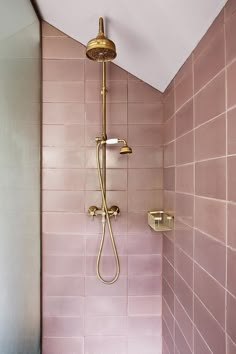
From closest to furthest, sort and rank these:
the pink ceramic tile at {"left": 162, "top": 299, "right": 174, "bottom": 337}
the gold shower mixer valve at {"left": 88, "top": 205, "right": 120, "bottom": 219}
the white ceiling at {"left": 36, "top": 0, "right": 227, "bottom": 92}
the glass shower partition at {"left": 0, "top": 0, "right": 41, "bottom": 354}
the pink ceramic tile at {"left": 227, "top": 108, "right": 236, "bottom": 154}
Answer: the pink ceramic tile at {"left": 227, "top": 108, "right": 236, "bottom": 154} < the white ceiling at {"left": 36, "top": 0, "right": 227, "bottom": 92} < the glass shower partition at {"left": 0, "top": 0, "right": 41, "bottom": 354} < the pink ceramic tile at {"left": 162, "top": 299, "right": 174, "bottom": 337} < the gold shower mixer valve at {"left": 88, "top": 205, "right": 120, "bottom": 219}

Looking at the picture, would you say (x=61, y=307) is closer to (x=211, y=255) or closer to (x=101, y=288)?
(x=101, y=288)

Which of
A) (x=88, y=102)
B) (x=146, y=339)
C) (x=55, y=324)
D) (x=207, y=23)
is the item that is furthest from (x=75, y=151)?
(x=146, y=339)

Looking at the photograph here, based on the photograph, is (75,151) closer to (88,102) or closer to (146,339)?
(88,102)

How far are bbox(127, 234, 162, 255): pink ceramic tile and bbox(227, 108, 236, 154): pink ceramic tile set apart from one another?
35.9 inches

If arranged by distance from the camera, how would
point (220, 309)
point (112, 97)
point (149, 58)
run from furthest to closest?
point (112, 97), point (149, 58), point (220, 309)

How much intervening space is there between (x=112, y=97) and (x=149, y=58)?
1.11ft

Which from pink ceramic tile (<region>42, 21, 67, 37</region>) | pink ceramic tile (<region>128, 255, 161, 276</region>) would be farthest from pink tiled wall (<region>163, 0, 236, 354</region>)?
pink ceramic tile (<region>42, 21, 67, 37</region>)

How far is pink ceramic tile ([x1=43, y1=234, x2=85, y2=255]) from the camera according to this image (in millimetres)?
1473

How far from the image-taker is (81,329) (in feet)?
4.82

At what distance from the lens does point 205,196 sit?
899 millimetres

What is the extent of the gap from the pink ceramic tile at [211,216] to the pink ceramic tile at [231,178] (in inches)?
2.2

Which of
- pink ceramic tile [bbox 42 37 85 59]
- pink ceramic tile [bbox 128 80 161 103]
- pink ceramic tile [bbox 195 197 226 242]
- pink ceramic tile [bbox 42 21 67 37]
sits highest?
pink ceramic tile [bbox 42 21 67 37]

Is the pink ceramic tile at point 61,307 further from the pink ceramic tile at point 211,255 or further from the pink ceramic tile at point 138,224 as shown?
the pink ceramic tile at point 211,255

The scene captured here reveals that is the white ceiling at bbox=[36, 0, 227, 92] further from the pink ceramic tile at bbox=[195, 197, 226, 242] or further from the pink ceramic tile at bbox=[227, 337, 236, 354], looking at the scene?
the pink ceramic tile at bbox=[227, 337, 236, 354]
